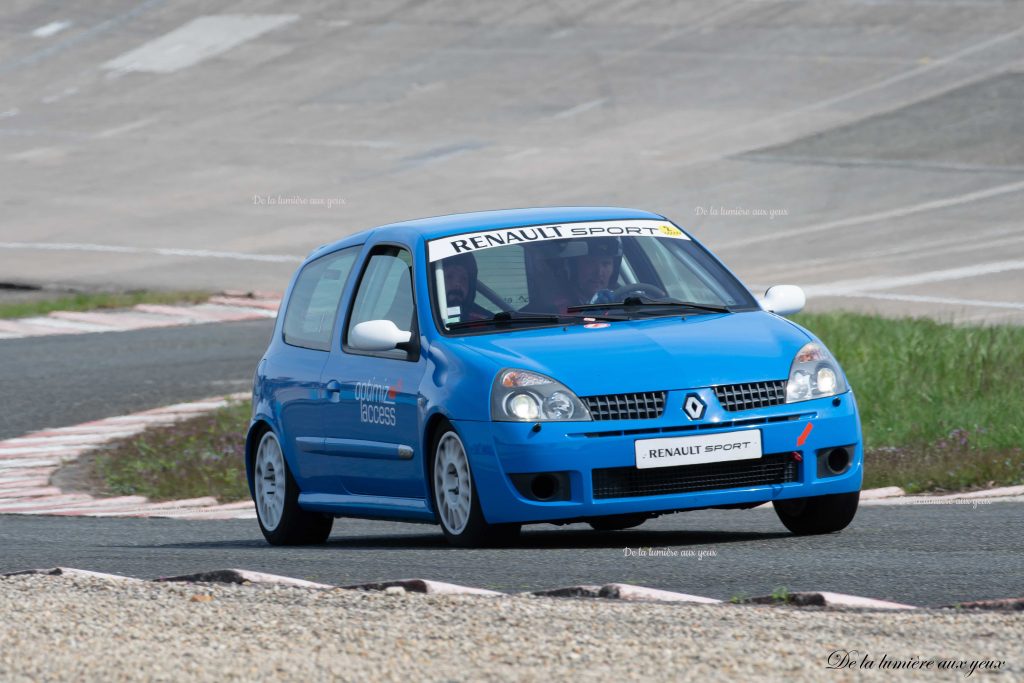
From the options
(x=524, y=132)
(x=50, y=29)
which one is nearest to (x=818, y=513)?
(x=524, y=132)

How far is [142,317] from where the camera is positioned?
1001 inches

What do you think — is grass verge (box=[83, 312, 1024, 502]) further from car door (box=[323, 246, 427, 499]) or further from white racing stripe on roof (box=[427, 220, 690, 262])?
car door (box=[323, 246, 427, 499])

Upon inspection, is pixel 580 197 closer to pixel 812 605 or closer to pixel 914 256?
pixel 914 256

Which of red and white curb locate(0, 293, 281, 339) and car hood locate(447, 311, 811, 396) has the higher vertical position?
car hood locate(447, 311, 811, 396)

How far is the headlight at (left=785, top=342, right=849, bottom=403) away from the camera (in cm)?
889

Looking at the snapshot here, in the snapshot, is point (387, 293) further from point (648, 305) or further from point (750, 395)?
point (750, 395)

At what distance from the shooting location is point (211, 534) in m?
11.4

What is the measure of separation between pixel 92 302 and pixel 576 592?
20.2m

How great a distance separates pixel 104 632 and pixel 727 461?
9.67 feet

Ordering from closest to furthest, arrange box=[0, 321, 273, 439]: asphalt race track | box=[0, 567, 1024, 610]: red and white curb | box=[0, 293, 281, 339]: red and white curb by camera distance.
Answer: box=[0, 567, 1024, 610]: red and white curb < box=[0, 321, 273, 439]: asphalt race track < box=[0, 293, 281, 339]: red and white curb

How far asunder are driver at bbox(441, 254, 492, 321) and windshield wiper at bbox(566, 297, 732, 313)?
418 millimetres

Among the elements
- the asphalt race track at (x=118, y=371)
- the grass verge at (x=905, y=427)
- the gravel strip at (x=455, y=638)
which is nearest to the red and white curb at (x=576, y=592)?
the gravel strip at (x=455, y=638)

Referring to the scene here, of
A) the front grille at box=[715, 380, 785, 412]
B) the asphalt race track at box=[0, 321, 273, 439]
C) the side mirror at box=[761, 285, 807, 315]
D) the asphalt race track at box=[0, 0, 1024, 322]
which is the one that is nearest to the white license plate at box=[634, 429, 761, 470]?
the front grille at box=[715, 380, 785, 412]

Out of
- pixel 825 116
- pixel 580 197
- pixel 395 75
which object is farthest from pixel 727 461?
pixel 395 75
